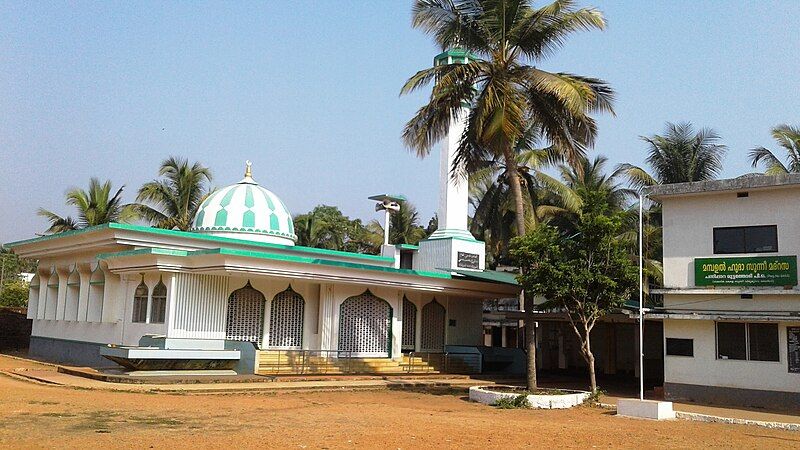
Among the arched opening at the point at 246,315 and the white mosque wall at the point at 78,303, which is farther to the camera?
the white mosque wall at the point at 78,303

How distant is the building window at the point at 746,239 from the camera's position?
17.3 metres

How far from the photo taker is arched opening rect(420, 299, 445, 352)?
2714 cm

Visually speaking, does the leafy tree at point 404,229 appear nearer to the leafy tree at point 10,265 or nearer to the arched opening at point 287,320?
the arched opening at point 287,320

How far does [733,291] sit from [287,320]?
12875mm

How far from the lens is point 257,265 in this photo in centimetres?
2020

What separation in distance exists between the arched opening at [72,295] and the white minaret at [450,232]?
12.0 metres

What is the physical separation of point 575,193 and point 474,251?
5489mm

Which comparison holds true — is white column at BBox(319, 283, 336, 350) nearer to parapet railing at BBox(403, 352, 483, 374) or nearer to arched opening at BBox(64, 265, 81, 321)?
Result: parapet railing at BBox(403, 352, 483, 374)

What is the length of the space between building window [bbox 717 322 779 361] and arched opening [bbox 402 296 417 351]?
11407 millimetres

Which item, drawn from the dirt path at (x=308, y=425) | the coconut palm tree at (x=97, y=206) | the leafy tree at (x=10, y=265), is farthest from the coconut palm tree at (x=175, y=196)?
the leafy tree at (x=10, y=265)

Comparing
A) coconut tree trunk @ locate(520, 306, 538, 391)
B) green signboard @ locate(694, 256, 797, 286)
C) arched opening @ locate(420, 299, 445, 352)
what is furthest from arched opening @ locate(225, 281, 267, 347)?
green signboard @ locate(694, 256, 797, 286)

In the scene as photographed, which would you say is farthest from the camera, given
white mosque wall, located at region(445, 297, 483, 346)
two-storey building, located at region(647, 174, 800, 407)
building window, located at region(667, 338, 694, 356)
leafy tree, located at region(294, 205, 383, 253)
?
leafy tree, located at region(294, 205, 383, 253)

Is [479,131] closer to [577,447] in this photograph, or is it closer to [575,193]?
[577,447]

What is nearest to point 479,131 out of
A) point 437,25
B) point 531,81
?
point 531,81
